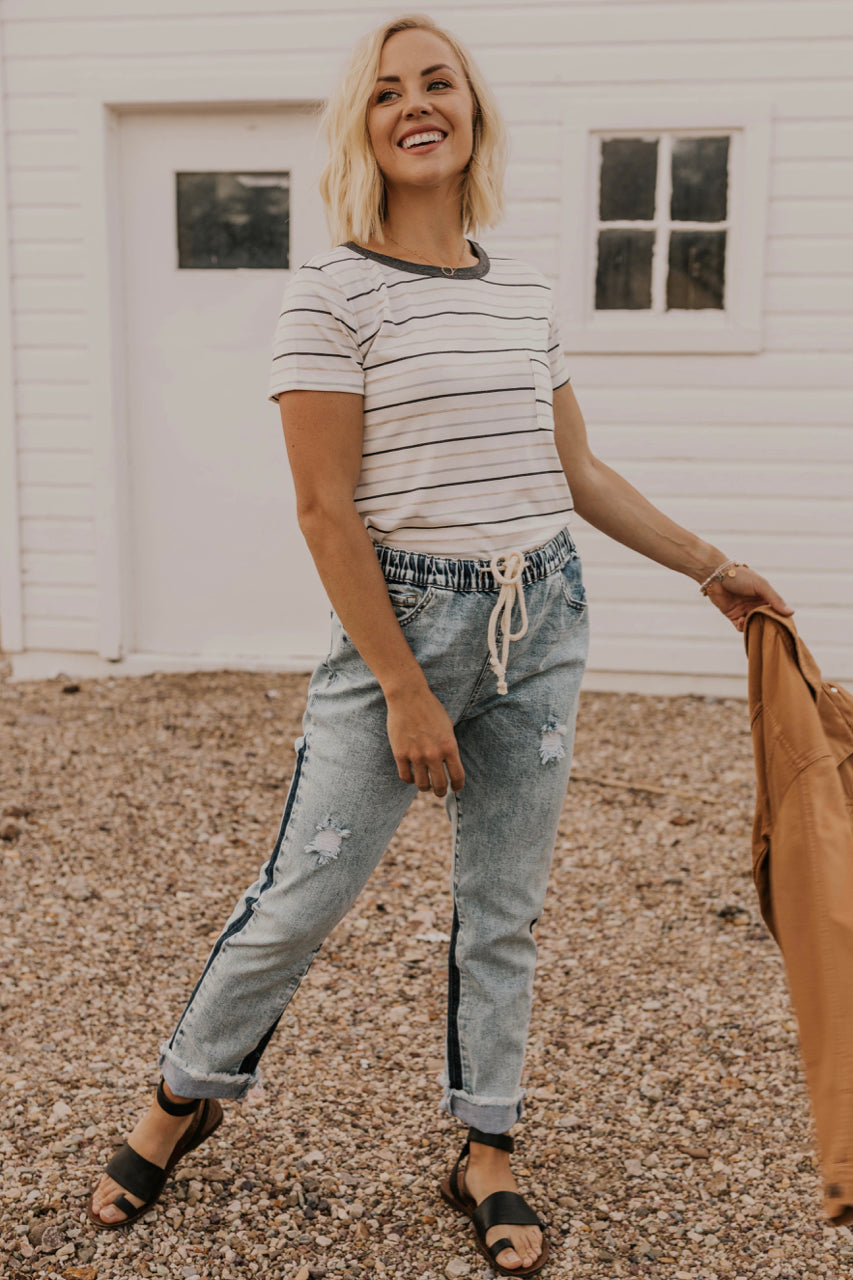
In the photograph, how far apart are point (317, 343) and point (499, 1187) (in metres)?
1.50

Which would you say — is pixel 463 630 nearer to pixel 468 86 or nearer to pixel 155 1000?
pixel 468 86

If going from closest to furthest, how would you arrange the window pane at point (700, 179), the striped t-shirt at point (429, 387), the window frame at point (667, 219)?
the striped t-shirt at point (429, 387), the window frame at point (667, 219), the window pane at point (700, 179)

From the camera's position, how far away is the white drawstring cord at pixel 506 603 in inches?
71.9

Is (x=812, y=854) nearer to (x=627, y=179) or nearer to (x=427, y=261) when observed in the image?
(x=427, y=261)

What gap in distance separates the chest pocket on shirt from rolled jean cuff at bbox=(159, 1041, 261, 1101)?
1.21m

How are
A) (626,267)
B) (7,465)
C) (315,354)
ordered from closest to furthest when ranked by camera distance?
(315,354) → (626,267) → (7,465)

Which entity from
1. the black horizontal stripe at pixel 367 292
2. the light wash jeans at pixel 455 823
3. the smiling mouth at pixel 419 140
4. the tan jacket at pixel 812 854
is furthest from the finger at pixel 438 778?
the smiling mouth at pixel 419 140

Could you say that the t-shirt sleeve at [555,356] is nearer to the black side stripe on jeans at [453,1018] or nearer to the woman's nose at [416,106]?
the woman's nose at [416,106]

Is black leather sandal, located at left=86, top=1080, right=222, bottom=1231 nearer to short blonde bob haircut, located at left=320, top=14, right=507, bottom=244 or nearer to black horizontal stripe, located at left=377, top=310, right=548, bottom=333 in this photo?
black horizontal stripe, located at left=377, top=310, right=548, bottom=333

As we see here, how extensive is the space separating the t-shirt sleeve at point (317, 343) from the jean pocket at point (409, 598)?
0.30m

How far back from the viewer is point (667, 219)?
5.57m

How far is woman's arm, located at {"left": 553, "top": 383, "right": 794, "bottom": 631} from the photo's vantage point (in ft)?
6.86

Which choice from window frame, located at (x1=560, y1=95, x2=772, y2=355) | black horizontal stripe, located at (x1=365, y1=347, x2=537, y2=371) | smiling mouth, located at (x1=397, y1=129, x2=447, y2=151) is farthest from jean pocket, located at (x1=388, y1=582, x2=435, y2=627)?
window frame, located at (x1=560, y1=95, x2=772, y2=355)

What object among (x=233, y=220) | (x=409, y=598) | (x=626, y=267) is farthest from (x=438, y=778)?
(x=233, y=220)
